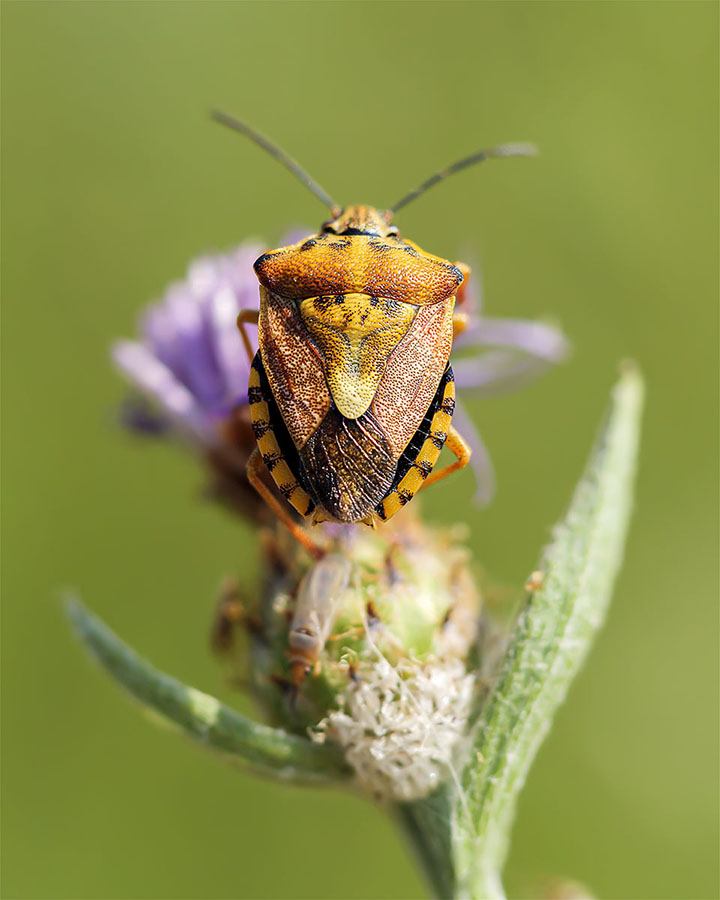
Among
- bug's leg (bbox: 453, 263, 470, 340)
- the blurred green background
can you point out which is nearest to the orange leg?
bug's leg (bbox: 453, 263, 470, 340)

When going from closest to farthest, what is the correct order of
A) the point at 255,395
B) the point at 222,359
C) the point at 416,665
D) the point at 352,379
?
the point at 352,379 → the point at 255,395 → the point at 416,665 → the point at 222,359

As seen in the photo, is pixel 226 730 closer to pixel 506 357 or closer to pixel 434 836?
pixel 434 836

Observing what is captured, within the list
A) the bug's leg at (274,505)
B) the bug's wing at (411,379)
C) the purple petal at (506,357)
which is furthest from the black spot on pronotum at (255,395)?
the purple petal at (506,357)

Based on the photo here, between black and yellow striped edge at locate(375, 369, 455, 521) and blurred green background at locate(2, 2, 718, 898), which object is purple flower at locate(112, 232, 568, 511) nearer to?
black and yellow striped edge at locate(375, 369, 455, 521)

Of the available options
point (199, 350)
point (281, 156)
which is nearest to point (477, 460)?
point (199, 350)

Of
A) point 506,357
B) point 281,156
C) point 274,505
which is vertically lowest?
point 274,505

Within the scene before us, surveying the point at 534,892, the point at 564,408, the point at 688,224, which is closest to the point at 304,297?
the point at 534,892

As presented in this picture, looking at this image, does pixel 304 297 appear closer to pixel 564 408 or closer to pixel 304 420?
Answer: pixel 304 420
